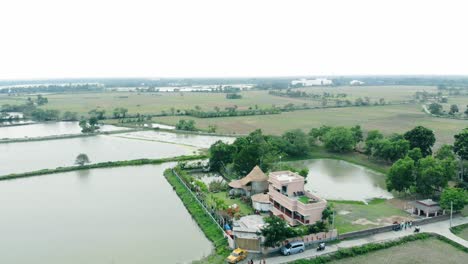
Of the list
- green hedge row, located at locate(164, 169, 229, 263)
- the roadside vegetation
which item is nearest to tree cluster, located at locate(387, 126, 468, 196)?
the roadside vegetation

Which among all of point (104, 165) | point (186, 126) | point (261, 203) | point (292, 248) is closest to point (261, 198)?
point (261, 203)


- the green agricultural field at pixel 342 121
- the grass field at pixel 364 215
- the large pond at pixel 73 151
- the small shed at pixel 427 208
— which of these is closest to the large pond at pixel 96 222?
the large pond at pixel 73 151

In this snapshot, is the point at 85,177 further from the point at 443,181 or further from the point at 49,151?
the point at 443,181

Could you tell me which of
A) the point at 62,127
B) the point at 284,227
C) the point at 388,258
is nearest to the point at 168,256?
the point at 284,227

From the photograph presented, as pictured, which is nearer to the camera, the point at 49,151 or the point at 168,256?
the point at 168,256

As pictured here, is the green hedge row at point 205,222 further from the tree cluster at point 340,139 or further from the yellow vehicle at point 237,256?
the tree cluster at point 340,139

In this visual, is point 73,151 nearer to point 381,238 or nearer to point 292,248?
point 292,248

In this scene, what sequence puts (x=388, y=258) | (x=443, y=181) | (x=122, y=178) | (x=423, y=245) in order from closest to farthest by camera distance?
1. (x=388, y=258)
2. (x=423, y=245)
3. (x=443, y=181)
4. (x=122, y=178)
